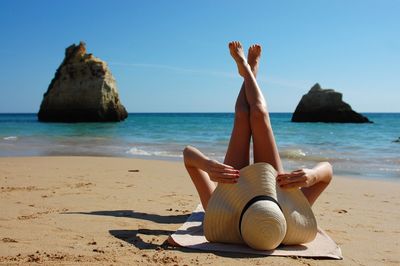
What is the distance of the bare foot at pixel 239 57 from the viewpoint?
3.97 m

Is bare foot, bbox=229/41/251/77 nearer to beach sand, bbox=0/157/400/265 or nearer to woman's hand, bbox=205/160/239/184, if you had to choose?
woman's hand, bbox=205/160/239/184

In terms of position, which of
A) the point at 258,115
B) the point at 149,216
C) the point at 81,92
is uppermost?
the point at 81,92

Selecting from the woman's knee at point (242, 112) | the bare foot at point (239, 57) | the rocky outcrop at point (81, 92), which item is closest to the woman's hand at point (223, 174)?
the woman's knee at point (242, 112)

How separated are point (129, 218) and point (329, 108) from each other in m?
38.2

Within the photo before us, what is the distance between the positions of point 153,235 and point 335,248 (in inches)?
56.3

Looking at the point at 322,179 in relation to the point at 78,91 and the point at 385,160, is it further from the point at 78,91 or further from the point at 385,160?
the point at 78,91

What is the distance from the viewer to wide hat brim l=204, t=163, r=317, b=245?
302 cm

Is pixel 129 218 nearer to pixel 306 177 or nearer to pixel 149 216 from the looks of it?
pixel 149 216

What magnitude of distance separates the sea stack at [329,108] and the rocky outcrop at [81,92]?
62.1ft

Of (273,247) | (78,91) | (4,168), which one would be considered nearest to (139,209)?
(273,247)

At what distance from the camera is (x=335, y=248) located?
122 inches

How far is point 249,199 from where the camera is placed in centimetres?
300

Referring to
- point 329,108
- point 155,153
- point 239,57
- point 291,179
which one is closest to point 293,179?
point 291,179

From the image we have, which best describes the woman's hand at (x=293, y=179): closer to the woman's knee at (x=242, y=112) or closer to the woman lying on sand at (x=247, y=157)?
the woman lying on sand at (x=247, y=157)
